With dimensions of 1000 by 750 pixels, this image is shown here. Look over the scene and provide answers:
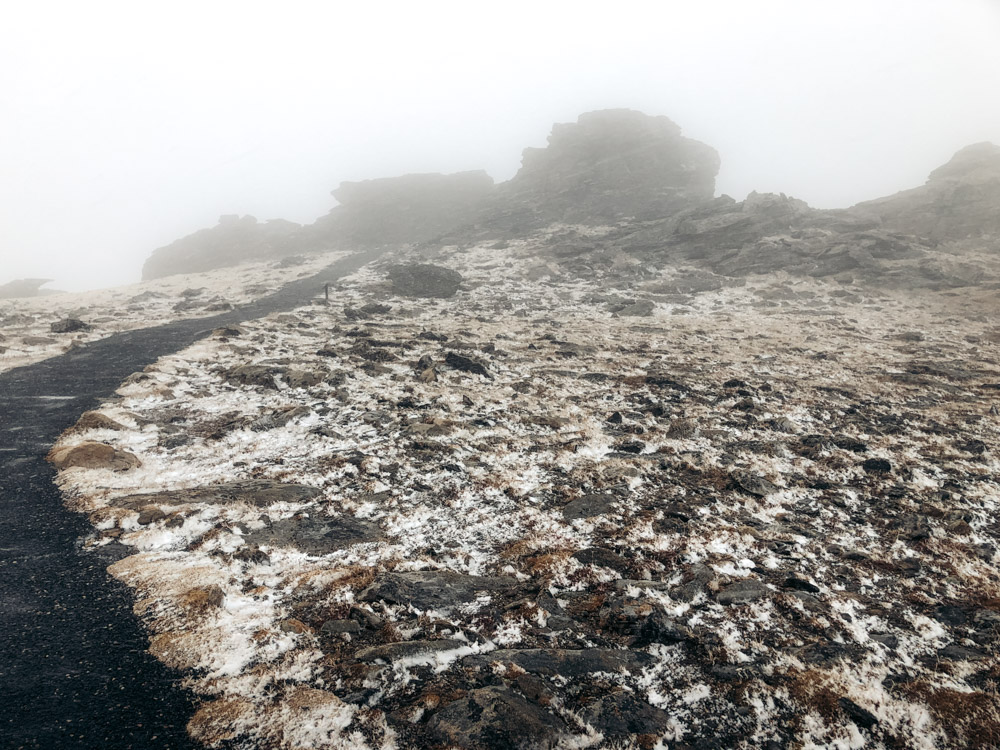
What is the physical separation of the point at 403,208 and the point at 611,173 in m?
30.6

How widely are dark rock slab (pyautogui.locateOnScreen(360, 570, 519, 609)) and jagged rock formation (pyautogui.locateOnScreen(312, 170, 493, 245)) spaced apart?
5691 cm

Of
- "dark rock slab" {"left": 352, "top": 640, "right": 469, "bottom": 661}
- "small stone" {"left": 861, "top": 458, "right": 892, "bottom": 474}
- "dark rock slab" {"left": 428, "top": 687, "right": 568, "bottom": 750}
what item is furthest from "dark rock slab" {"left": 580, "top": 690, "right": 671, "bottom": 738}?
"small stone" {"left": 861, "top": 458, "right": 892, "bottom": 474}

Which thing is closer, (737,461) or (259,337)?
(737,461)

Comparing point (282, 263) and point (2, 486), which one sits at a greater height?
point (282, 263)

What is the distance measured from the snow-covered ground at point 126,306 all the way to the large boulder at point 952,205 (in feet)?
175

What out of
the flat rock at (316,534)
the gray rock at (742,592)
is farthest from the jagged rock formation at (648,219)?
the gray rock at (742,592)

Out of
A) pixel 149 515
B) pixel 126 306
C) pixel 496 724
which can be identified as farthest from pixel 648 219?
pixel 496 724

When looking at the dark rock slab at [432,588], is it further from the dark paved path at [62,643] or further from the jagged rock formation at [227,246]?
the jagged rock formation at [227,246]

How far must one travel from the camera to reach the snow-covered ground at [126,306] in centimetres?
1677

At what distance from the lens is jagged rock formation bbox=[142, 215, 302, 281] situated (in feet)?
197

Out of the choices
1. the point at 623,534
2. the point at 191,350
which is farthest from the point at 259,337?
the point at 623,534

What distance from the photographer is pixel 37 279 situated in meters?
59.9

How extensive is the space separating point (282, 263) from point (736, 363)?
48570 mm

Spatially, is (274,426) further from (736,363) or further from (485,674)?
(736,363)
